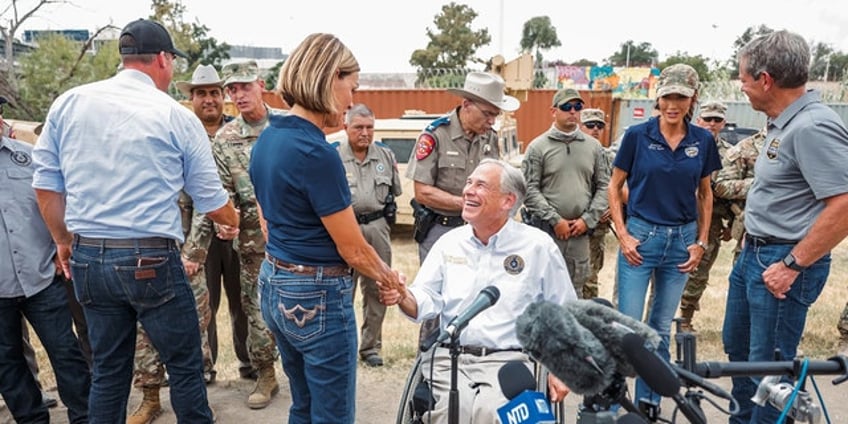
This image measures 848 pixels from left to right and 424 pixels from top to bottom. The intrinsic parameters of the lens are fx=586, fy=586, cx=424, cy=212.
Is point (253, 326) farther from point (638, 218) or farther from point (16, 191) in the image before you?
point (638, 218)

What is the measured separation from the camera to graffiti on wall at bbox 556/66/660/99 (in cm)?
1898

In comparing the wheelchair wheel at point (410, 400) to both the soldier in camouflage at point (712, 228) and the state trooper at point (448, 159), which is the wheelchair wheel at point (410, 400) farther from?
the soldier in camouflage at point (712, 228)

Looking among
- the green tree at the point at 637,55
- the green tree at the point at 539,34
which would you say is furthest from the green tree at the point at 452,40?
the green tree at the point at 637,55

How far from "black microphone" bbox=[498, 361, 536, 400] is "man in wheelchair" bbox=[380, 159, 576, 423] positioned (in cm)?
95

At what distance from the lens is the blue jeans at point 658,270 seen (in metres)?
3.33

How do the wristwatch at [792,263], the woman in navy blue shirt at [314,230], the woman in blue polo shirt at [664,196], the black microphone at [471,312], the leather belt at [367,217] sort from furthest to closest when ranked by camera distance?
1. the leather belt at [367,217]
2. the woman in blue polo shirt at [664,196]
3. the wristwatch at [792,263]
4. the woman in navy blue shirt at [314,230]
5. the black microphone at [471,312]

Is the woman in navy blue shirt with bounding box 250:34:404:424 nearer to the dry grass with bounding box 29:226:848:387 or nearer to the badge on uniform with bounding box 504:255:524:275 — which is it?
the badge on uniform with bounding box 504:255:524:275

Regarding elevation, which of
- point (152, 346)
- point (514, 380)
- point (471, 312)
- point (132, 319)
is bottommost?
point (152, 346)

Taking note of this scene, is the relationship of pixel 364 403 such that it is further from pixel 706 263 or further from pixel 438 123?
pixel 706 263

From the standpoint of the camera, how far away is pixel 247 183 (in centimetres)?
355

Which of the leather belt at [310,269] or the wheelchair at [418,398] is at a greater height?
the leather belt at [310,269]

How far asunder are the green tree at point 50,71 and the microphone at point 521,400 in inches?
707

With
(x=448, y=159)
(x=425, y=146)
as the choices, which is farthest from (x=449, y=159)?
(x=425, y=146)

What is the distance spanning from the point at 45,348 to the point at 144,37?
5.42 ft
